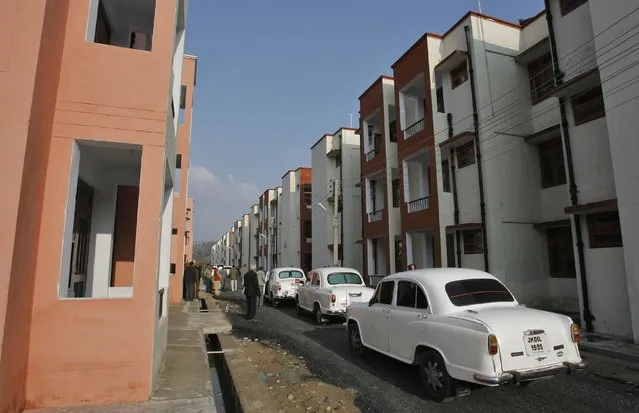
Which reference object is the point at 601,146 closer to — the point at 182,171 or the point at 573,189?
the point at 573,189

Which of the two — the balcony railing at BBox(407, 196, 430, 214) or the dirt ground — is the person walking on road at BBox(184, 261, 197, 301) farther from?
the dirt ground

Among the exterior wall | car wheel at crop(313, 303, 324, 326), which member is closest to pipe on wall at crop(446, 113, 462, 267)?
car wheel at crop(313, 303, 324, 326)

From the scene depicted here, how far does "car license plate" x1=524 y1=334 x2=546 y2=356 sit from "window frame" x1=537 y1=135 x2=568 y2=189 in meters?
10.5

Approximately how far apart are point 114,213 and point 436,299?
7.20 m

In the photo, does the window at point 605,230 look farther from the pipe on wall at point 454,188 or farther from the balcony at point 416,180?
the balcony at point 416,180

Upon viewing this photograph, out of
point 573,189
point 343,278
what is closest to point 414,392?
point 343,278

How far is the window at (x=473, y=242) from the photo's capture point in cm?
1459

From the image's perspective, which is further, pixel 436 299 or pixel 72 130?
pixel 436 299

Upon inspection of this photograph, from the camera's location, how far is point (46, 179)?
17.1ft

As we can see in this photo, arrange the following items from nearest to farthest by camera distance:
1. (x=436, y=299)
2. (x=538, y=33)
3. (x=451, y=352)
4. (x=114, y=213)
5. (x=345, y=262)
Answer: (x=451, y=352)
(x=436, y=299)
(x=114, y=213)
(x=538, y=33)
(x=345, y=262)

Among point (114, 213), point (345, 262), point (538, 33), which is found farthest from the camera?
point (345, 262)

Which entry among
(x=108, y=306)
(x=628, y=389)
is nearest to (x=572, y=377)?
(x=628, y=389)

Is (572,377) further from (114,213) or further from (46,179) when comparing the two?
(114,213)

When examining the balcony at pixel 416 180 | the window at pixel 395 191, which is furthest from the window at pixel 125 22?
the window at pixel 395 191
